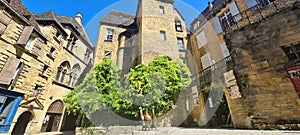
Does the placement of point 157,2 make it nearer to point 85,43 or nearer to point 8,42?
point 85,43

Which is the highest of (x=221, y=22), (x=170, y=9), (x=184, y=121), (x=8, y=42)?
(x=170, y=9)

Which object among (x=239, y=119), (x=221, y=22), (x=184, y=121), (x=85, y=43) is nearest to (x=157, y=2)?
(x=221, y=22)

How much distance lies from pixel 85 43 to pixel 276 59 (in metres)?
18.9

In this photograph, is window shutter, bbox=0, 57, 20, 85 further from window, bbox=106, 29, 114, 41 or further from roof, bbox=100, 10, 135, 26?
roof, bbox=100, 10, 135, 26

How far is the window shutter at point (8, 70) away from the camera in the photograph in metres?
7.95

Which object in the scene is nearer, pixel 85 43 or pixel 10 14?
pixel 10 14

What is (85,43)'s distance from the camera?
59.2ft

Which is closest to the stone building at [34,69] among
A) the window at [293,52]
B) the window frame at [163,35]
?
the window frame at [163,35]

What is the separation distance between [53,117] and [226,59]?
15.1 m

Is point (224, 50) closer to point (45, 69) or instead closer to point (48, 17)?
point (45, 69)

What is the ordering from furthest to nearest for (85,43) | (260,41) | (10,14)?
1. (85,43)
2. (10,14)
3. (260,41)

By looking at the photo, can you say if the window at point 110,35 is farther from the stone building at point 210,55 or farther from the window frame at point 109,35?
the stone building at point 210,55

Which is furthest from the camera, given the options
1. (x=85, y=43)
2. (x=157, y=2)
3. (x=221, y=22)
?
(x=85, y=43)

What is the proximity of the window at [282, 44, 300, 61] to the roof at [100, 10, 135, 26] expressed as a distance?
16.2 meters
